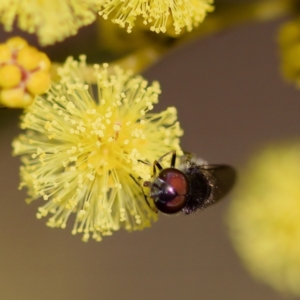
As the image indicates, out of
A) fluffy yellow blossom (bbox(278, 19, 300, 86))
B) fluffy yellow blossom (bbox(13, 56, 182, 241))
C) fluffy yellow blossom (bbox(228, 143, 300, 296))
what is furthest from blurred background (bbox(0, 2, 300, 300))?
fluffy yellow blossom (bbox(13, 56, 182, 241))

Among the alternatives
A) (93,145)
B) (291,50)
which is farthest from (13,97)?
(291,50)

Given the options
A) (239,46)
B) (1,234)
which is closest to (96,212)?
(1,234)

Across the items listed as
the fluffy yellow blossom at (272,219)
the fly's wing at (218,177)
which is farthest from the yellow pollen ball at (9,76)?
the fluffy yellow blossom at (272,219)

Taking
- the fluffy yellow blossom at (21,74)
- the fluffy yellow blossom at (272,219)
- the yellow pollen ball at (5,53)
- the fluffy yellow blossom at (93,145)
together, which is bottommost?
the fluffy yellow blossom at (272,219)

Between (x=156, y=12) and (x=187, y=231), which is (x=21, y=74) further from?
(x=187, y=231)

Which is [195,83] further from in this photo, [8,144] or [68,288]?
[68,288]

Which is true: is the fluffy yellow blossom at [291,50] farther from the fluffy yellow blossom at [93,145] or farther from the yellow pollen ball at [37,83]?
the yellow pollen ball at [37,83]
